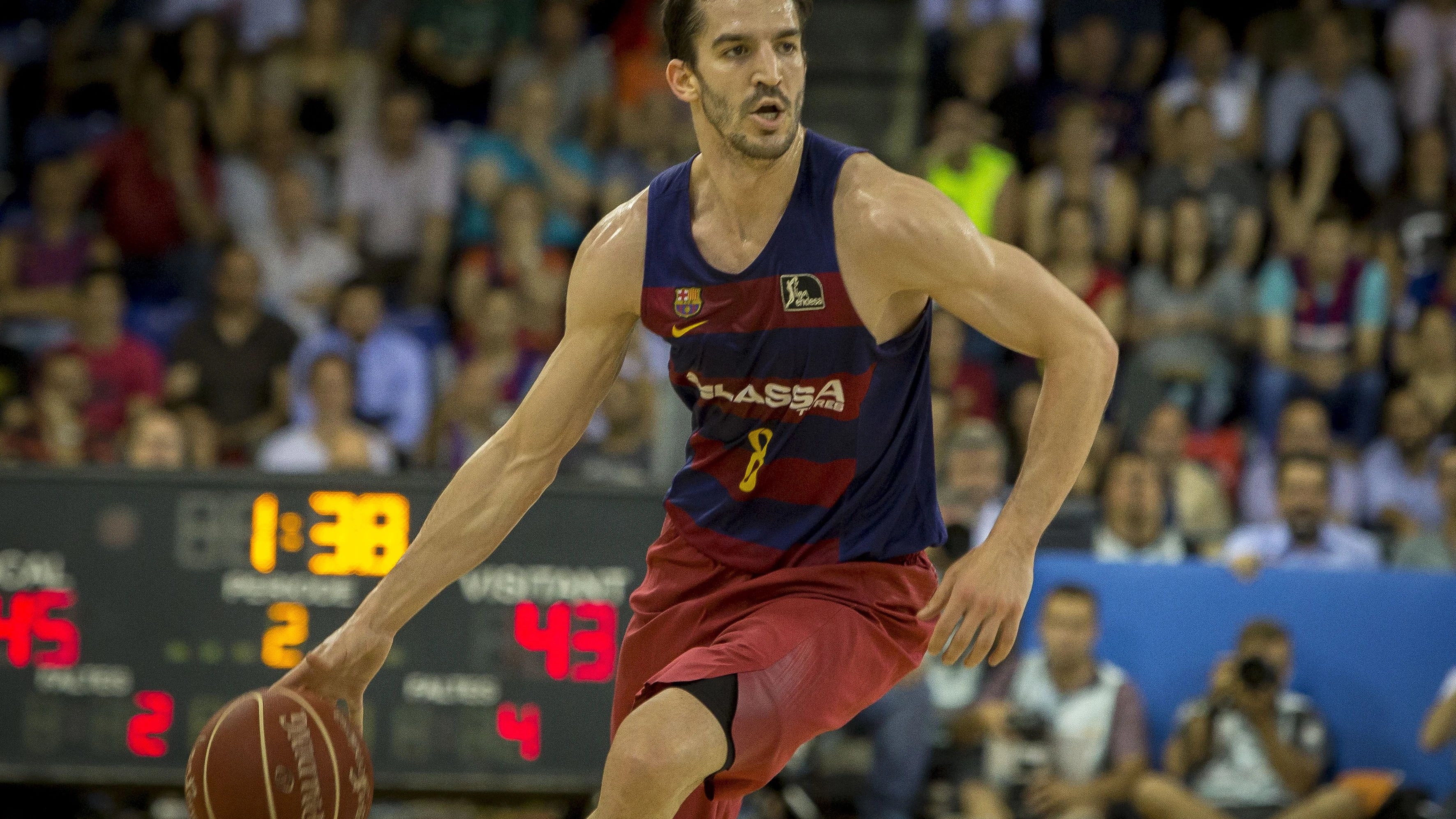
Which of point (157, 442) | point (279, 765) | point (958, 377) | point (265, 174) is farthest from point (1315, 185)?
point (279, 765)

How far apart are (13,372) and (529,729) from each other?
4.45 metres

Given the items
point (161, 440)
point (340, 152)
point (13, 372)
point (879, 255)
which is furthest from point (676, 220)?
point (340, 152)

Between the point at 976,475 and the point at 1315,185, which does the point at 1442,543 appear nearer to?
the point at 976,475

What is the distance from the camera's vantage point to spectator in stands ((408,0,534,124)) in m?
11.5

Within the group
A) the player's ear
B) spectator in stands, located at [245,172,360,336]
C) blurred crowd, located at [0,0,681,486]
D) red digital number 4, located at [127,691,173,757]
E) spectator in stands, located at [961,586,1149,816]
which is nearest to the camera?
the player's ear

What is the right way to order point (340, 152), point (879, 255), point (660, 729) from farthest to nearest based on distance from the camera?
point (340, 152) → point (879, 255) → point (660, 729)

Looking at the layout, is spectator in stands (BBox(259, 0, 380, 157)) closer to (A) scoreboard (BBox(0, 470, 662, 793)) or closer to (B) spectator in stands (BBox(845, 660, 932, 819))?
(A) scoreboard (BBox(0, 470, 662, 793))

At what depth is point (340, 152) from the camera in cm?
1098

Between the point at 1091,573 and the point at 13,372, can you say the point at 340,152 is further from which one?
the point at 1091,573

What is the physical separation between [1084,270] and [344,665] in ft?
22.2

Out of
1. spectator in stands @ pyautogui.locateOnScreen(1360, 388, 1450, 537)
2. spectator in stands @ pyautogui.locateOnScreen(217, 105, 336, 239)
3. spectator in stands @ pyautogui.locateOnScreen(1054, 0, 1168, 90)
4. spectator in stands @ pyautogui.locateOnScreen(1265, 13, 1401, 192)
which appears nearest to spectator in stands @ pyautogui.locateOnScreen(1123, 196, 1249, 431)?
spectator in stands @ pyautogui.locateOnScreen(1360, 388, 1450, 537)

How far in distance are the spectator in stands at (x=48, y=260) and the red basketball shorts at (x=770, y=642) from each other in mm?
6972

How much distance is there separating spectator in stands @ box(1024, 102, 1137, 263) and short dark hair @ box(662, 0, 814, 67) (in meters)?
6.40

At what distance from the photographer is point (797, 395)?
3680mm
